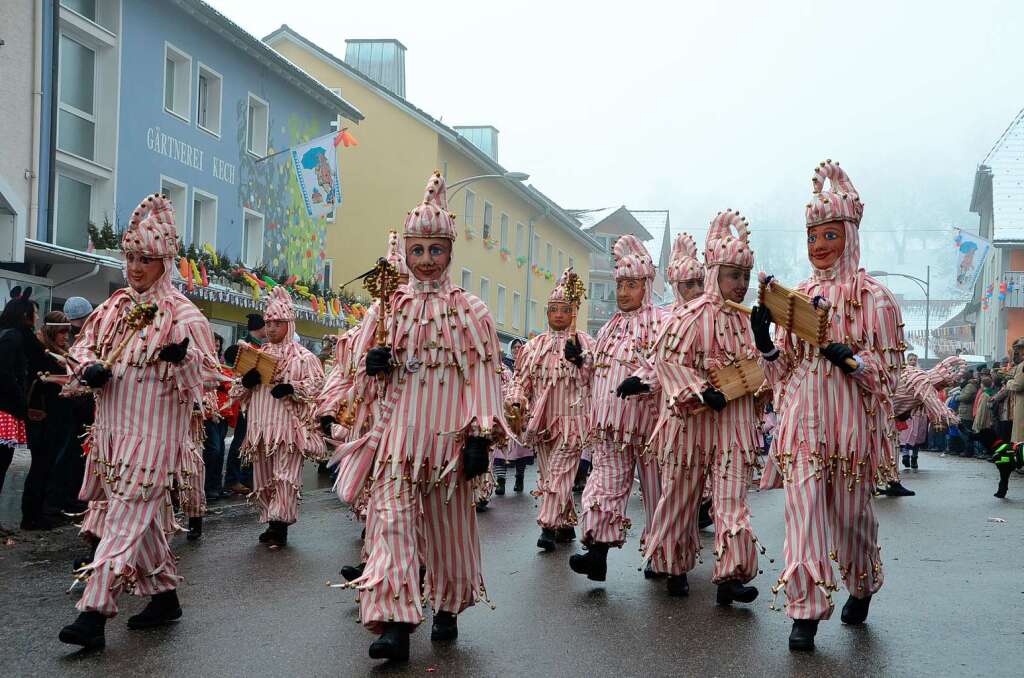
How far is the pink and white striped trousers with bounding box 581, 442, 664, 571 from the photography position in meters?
8.16

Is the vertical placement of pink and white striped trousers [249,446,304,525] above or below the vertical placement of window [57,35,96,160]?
below

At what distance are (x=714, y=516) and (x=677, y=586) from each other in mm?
558

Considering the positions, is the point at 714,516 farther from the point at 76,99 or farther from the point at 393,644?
the point at 76,99

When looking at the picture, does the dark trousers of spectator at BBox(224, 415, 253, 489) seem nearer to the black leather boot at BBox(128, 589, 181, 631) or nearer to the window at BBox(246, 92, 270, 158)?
the black leather boot at BBox(128, 589, 181, 631)

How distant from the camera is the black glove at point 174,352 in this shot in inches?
255

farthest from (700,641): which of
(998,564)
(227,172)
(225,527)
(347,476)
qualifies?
(227,172)

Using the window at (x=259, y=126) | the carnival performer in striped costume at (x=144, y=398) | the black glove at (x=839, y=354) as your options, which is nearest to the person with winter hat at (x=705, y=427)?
the black glove at (x=839, y=354)

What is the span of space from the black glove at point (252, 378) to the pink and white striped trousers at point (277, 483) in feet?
1.78

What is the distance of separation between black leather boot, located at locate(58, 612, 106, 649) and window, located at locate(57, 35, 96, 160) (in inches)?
661

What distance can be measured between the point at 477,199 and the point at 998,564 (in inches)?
1389

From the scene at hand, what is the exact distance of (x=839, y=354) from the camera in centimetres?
632

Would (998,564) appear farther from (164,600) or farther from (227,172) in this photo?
(227,172)

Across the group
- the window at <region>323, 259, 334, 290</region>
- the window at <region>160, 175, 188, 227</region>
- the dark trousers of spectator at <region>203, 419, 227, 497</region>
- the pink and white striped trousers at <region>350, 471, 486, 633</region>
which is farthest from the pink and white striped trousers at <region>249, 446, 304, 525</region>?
the window at <region>323, 259, 334, 290</region>

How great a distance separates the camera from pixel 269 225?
2912 cm
